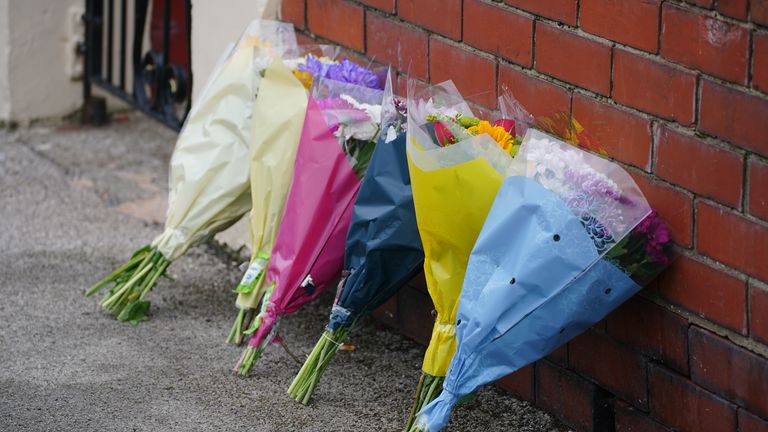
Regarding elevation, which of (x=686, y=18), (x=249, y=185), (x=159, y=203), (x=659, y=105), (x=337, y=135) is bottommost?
(x=159, y=203)

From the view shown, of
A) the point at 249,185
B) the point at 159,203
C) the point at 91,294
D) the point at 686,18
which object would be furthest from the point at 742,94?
the point at 159,203

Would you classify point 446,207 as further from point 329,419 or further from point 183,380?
point 183,380

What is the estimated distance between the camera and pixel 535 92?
111 inches

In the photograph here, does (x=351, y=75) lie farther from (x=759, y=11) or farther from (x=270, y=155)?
(x=759, y=11)

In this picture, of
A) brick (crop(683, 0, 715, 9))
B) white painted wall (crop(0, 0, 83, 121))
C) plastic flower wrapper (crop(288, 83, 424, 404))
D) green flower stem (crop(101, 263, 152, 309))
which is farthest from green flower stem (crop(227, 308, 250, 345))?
white painted wall (crop(0, 0, 83, 121))

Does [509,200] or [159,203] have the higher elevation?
[509,200]

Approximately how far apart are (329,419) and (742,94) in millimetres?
1292

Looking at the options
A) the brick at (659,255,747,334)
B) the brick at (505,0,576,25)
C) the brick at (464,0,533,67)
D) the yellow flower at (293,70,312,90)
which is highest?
the brick at (505,0,576,25)

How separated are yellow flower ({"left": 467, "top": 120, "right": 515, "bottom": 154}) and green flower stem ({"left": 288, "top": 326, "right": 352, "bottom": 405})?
2.10ft

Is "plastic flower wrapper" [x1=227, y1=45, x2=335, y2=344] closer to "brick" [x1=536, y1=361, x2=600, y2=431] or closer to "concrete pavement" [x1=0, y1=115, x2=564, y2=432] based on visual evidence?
"concrete pavement" [x1=0, y1=115, x2=564, y2=432]

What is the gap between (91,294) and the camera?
3.63 meters

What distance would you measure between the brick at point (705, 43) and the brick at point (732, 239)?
0.28 meters

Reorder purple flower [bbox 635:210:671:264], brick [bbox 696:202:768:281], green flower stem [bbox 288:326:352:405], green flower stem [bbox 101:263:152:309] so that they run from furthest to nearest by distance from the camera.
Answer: green flower stem [bbox 101:263:152:309], green flower stem [bbox 288:326:352:405], purple flower [bbox 635:210:671:264], brick [bbox 696:202:768:281]

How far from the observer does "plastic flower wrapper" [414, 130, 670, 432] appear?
240 centimetres
